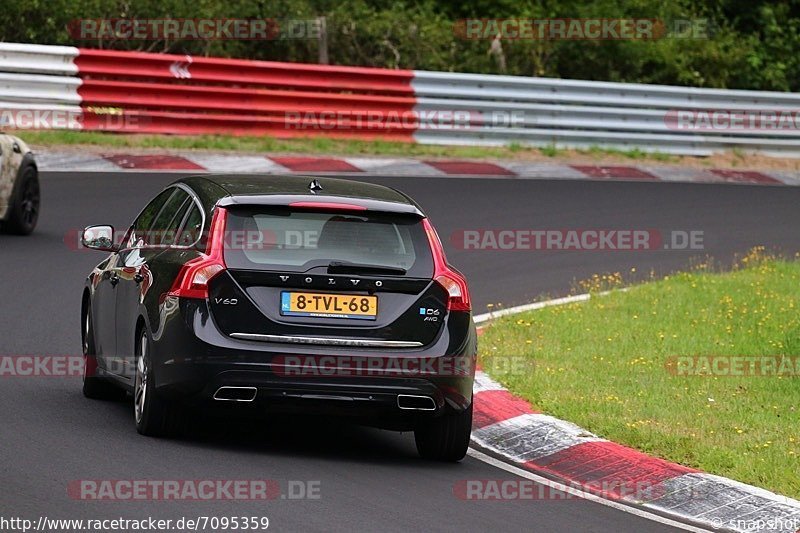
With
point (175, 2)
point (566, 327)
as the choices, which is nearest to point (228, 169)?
point (175, 2)

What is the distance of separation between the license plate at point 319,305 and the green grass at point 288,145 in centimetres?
1393

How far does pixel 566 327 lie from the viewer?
1338 cm

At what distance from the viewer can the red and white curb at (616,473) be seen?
26.8 feet

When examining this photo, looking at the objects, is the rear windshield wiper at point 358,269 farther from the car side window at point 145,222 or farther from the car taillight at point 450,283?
the car side window at point 145,222

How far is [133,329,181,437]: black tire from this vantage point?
355 inches

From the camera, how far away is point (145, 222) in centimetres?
1045

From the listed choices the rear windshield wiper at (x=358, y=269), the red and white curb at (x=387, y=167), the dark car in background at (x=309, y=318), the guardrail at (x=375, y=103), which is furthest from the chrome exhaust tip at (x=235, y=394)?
the guardrail at (x=375, y=103)

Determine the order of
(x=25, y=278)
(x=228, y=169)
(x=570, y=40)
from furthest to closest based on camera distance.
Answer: (x=570, y=40) → (x=228, y=169) → (x=25, y=278)

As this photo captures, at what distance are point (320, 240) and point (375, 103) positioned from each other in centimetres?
1548

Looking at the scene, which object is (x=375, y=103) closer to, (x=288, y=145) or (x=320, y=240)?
(x=288, y=145)

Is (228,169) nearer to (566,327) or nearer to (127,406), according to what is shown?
(566,327)

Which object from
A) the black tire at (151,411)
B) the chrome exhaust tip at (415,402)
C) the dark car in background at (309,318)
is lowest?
the black tire at (151,411)

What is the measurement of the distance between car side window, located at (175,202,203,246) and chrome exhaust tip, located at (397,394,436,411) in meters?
1.44

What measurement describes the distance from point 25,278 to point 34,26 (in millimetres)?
12123
